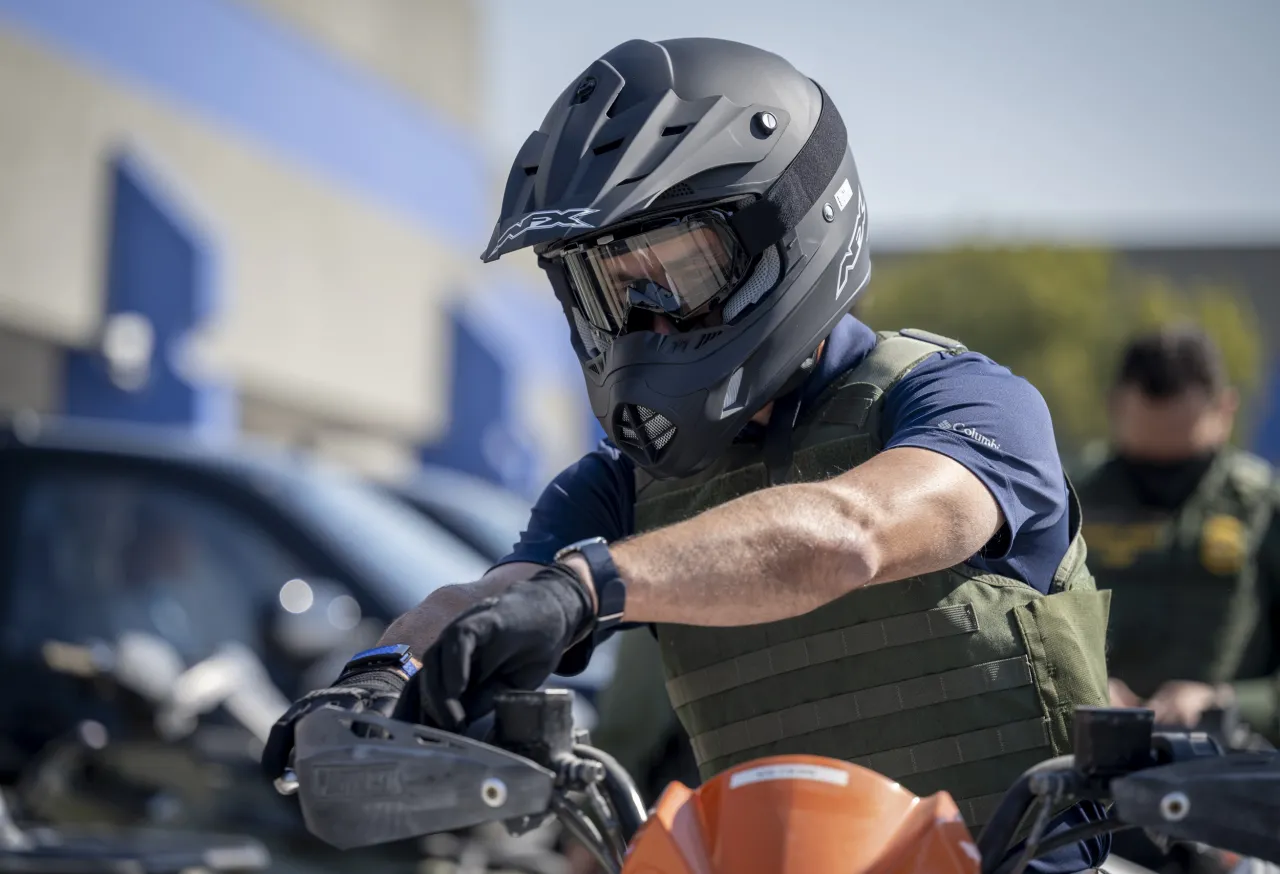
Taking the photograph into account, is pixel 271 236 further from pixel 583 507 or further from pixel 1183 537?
pixel 583 507

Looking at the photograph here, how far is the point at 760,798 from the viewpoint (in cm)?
174

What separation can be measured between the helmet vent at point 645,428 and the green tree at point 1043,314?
30.3 meters

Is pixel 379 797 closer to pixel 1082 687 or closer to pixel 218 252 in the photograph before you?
pixel 1082 687

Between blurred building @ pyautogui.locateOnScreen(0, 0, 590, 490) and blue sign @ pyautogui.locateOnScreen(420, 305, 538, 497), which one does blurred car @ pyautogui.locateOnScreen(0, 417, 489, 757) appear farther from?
blue sign @ pyautogui.locateOnScreen(420, 305, 538, 497)

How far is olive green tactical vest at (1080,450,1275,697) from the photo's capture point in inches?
214

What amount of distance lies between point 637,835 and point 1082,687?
89 cm

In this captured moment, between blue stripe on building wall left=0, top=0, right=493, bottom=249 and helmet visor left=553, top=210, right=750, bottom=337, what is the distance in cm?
1451

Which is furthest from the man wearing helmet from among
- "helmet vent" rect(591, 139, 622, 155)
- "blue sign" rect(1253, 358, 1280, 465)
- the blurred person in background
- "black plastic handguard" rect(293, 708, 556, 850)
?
"blue sign" rect(1253, 358, 1280, 465)

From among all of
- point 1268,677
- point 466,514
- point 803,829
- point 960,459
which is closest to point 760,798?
point 803,829

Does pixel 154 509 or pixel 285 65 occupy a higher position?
pixel 154 509

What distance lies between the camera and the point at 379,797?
6.02 feet

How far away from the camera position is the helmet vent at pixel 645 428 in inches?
101

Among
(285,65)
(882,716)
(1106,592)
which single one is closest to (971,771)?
(882,716)

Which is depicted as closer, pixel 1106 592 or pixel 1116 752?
pixel 1116 752
